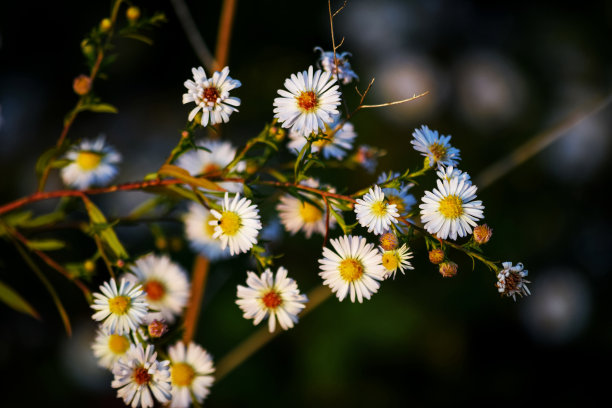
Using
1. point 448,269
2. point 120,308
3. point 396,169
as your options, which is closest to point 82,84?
point 120,308

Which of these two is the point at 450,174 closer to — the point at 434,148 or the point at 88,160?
the point at 434,148

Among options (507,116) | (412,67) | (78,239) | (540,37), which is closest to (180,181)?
(78,239)

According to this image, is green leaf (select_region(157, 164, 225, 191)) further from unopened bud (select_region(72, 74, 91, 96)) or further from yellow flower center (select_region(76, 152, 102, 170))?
yellow flower center (select_region(76, 152, 102, 170))

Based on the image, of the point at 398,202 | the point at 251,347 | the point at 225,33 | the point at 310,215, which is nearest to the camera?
the point at 398,202

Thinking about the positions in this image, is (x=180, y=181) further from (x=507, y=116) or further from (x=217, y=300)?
(x=507, y=116)

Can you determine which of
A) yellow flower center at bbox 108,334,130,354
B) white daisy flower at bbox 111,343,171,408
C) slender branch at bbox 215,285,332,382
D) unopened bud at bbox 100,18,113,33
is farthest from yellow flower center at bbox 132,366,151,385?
slender branch at bbox 215,285,332,382

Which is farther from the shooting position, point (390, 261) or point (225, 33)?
point (225, 33)
